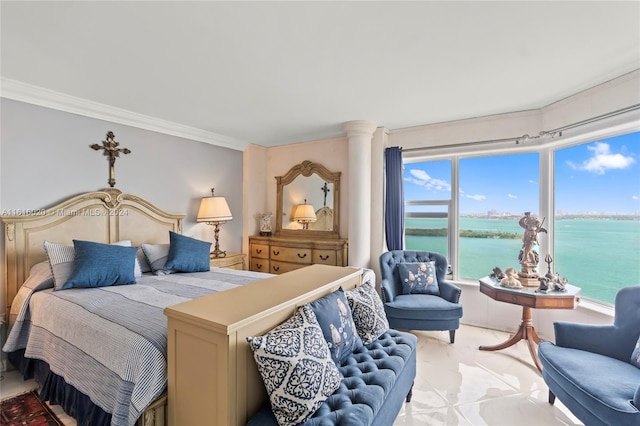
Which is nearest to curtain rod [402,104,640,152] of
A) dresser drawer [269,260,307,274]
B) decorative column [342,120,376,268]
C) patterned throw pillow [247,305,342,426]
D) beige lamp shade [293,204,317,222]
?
decorative column [342,120,376,268]

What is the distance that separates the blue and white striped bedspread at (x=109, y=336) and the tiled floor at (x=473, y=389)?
1.65 ft

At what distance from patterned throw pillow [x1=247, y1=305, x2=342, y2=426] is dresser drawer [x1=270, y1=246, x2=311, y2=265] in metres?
2.60

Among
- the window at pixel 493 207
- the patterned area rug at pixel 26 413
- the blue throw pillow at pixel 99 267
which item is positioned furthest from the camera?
the window at pixel 493 207

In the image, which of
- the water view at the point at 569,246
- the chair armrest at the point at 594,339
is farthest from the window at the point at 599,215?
the chair armrest at the point at 594,339

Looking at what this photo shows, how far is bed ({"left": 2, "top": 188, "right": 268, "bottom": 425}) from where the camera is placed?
138 cm

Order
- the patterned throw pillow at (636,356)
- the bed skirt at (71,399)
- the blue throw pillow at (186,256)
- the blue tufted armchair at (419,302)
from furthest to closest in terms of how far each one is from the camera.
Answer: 1. the blue throw pillow at (186,256)
2. the blue tufted armchair at (419,302)
3. the patterned throw pillow at (636,356)
4. the bed skirt at (71,399)

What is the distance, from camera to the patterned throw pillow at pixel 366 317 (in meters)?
1.89

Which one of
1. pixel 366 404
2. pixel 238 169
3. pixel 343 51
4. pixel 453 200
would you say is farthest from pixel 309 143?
pixel 366 404

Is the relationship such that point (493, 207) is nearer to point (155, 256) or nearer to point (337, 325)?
point (337, 325)

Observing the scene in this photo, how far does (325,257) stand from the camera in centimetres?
379

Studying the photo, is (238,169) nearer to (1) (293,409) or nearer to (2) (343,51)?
(2) (343,51)

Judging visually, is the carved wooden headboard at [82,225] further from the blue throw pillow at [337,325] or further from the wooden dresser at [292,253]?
the blue throw pillow at [337,325]

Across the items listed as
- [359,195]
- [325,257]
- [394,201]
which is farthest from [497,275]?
[325,257]

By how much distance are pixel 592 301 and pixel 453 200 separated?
1.62 m
